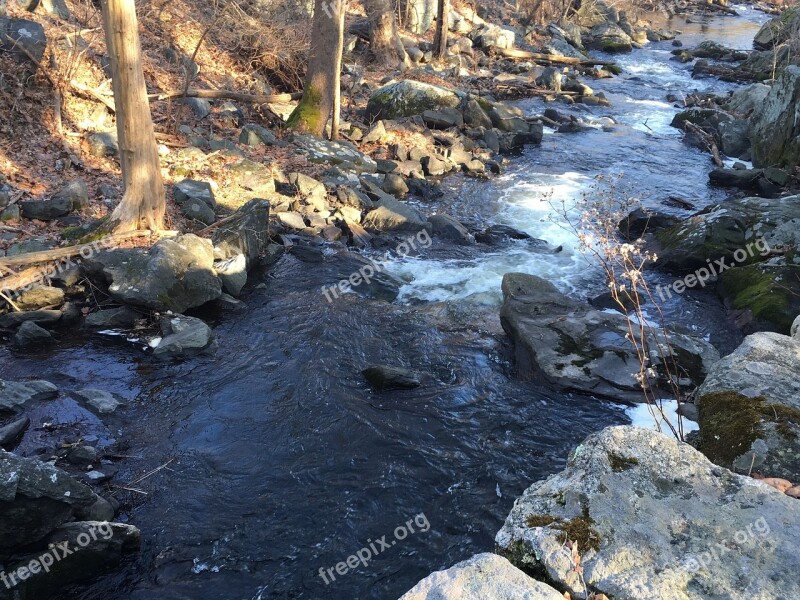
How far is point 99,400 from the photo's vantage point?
7.23 m

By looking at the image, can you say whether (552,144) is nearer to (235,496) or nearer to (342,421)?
(342,421)

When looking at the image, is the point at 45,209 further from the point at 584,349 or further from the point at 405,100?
Result: the point at 405,100

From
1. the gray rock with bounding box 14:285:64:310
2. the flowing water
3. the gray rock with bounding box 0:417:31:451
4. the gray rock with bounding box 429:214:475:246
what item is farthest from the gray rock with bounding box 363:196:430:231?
the gray rock with bounding box 0:417:31:451

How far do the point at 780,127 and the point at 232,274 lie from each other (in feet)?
39.6

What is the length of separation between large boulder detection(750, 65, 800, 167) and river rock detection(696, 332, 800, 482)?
1057 cm

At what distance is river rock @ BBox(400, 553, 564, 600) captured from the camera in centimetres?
281

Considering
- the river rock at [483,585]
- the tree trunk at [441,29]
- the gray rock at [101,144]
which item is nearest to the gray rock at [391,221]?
the gray rock at [101,144]

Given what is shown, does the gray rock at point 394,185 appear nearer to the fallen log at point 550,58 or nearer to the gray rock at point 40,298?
the gray rock at point 40,298

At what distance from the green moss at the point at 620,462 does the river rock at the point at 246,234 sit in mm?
7519

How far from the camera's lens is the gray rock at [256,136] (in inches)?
547

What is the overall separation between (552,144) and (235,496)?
14499 mm

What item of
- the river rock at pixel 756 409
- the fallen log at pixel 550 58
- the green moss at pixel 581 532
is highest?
the fallen log at pixel 550 58

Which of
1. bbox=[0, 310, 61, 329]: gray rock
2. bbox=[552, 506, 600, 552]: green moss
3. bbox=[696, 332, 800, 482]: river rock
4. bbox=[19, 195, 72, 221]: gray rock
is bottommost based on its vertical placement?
bbox=[0, 310, 61, 329]: gray rock

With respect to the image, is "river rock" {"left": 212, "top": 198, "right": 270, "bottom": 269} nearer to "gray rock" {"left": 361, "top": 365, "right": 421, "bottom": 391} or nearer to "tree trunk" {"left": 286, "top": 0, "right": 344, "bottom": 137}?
"gray rock" {"left": 361, "top": 365, "right": 421, "bottom": 391}
